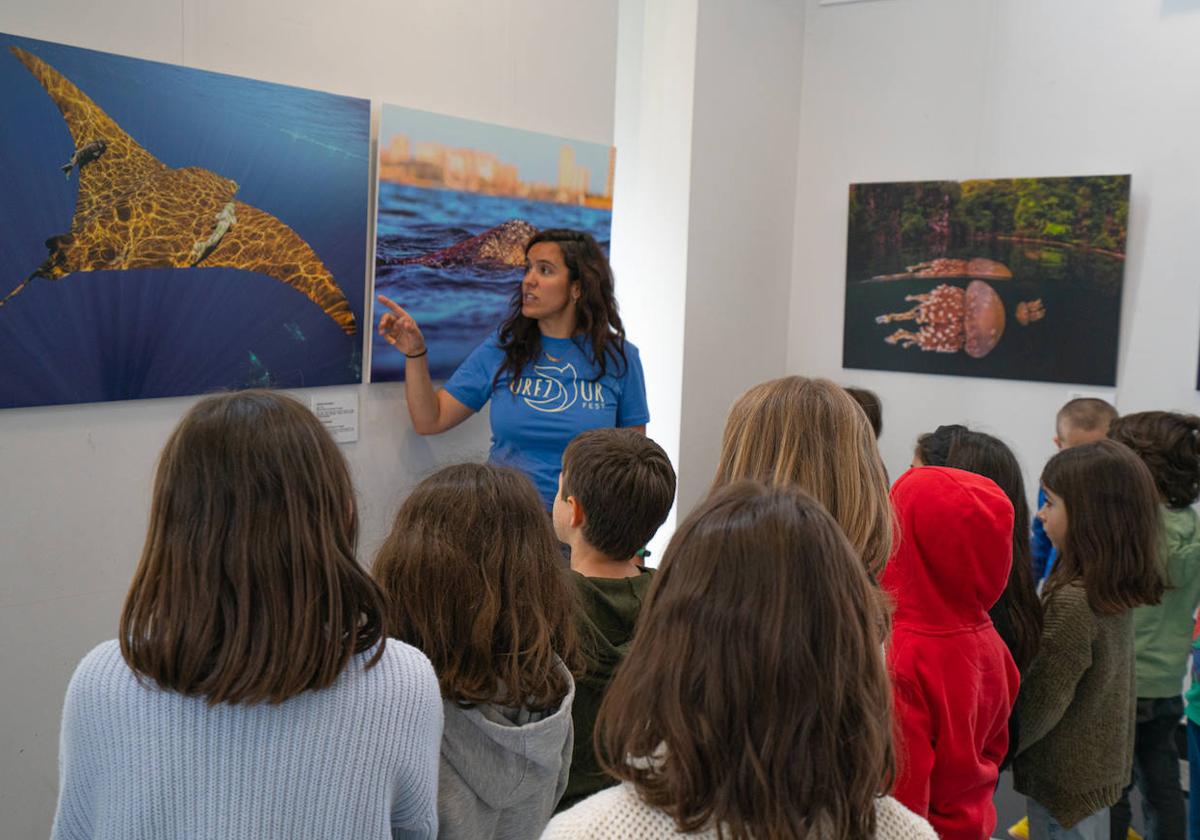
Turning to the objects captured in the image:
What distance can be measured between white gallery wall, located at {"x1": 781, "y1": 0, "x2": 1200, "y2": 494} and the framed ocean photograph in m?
1.99

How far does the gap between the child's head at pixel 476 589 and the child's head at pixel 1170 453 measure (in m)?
2.24

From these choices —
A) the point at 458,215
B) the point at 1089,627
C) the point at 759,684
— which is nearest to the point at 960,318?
the point at 458,215

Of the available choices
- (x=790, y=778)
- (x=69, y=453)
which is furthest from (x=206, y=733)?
(x=69, y=453)

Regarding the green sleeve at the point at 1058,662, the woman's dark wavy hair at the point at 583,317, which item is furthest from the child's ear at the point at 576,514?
the woman's dark wavy hair at the point at 583,317

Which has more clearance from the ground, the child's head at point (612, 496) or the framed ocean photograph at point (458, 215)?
the framed ocean photograph at point (458, 215)

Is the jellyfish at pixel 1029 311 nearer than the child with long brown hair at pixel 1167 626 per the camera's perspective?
No

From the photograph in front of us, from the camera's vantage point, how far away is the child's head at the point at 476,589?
5.47 ft

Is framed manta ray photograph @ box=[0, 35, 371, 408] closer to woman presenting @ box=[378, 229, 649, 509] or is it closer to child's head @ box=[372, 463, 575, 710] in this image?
woman presenting @ box=[378, 229, 649, 509]

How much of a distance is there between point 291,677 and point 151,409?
171 cm

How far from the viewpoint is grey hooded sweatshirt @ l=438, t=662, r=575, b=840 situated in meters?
1.69

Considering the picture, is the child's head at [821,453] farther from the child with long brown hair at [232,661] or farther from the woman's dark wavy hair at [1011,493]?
the child with long brown hair at [232,661]

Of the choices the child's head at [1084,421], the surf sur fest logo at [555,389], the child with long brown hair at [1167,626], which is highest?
the surf sur fest logo at [555,389]

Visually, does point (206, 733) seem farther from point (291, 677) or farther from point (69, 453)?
point (69, 453)

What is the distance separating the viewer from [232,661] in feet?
4.31
